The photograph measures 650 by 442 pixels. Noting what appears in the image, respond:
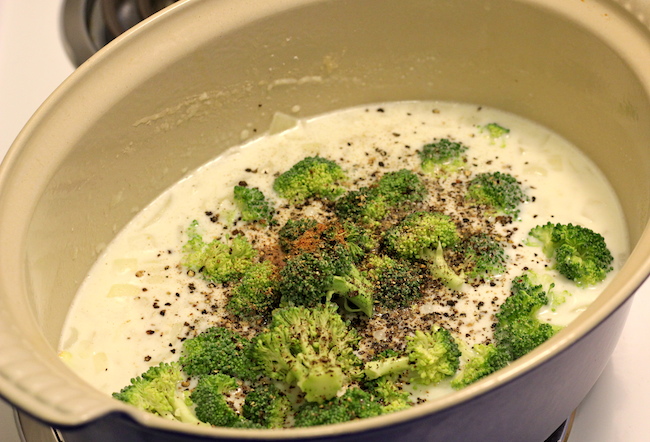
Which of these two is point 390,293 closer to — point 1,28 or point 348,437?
point 348,437

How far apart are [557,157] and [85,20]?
143cm

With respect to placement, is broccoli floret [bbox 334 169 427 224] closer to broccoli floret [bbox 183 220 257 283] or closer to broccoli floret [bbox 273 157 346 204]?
broccoli floret [bbox 273 157 346 204]

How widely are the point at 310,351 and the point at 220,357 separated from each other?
0.77ft

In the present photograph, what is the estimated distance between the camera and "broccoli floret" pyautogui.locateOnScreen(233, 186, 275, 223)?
1876mm

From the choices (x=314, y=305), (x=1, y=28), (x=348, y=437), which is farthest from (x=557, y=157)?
(x=1, y=28)

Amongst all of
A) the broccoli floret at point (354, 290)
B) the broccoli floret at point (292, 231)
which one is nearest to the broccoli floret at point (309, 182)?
the broccoli floret at point (292, 231)

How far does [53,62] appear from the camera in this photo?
7.58 ft

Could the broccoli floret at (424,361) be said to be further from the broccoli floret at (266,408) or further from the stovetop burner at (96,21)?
the stovetop burner at (96,21)

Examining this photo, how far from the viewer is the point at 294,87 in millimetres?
2076

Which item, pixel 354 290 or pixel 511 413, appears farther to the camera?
pixel 354 290

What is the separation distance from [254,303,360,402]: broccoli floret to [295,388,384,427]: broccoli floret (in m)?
0.02

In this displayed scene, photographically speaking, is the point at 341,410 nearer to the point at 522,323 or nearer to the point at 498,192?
the point at 522,323

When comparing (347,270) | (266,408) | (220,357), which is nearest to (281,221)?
(347,270)

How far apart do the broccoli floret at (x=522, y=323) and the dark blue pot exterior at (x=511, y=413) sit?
13cm
